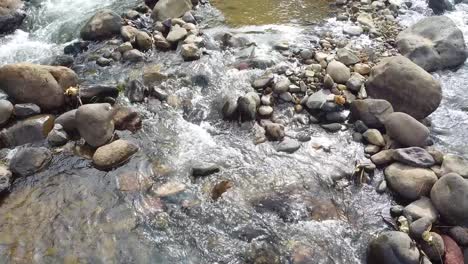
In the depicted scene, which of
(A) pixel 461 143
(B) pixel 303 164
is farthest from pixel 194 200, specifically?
(A) pixel 461 143

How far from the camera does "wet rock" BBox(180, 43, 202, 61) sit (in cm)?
718

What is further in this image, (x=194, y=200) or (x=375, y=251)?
(x=194, y=200)

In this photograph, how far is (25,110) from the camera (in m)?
5.77

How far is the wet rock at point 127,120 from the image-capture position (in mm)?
5820

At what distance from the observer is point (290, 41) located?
780 cm

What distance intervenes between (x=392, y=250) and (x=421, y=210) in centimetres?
81

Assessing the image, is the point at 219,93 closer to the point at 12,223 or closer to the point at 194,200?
the point at 194,200

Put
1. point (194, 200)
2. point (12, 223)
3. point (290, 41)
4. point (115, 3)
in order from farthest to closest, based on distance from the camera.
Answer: point (115, 3) → point (290, 41) → point (194, 200) → point (12, 223)

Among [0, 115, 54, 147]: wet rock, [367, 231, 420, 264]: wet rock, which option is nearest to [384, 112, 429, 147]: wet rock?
[367, 231, 420, 264]: wet rock

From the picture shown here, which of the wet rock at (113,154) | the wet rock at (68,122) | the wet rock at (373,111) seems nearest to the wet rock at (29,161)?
the wet rock at (68,122)

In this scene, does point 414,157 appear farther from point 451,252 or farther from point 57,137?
point 57,137

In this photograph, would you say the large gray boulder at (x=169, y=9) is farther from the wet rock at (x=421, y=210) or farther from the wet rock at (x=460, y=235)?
the wet rock at (x=460, y=235)

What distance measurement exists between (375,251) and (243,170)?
1.94 metres

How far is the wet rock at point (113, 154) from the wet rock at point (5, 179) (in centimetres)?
105
